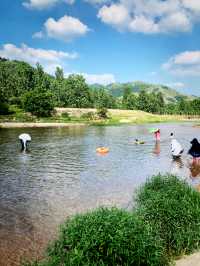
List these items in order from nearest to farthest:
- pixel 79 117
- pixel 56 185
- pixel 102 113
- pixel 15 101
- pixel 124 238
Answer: pixel 124 238, pixel 56 185, pixel 79 117, pixel 15 101, pixel 102 113

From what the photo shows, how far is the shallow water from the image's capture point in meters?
15.3

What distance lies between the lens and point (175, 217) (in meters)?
12.2

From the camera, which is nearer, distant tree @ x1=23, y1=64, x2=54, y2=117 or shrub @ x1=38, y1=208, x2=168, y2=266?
shrub @ x1=38, y1=208, x2=168, y2=266

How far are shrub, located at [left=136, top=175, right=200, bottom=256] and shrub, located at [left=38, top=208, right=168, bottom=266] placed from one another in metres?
1.82

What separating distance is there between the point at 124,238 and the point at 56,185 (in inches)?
647

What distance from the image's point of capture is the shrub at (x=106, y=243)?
912cm

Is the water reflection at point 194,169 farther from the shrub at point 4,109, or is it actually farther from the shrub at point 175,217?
the shrub at point 4,109

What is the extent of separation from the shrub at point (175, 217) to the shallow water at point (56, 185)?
15.4 ft

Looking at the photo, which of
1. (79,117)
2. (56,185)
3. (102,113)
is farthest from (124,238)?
(102,113)

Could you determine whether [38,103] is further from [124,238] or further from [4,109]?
[124,238]

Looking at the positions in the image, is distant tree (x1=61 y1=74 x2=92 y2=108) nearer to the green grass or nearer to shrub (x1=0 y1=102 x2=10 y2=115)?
shrub (x1=0 y1=102 x2=10 y2=115)

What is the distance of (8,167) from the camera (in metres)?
33.6

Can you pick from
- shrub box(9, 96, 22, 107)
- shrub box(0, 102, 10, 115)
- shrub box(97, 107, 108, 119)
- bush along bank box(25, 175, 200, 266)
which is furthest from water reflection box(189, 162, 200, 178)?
shrub box(9, 96, 22, 107)

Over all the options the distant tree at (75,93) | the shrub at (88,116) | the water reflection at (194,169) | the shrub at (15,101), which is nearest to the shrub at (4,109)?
the shrub at (15,101)
